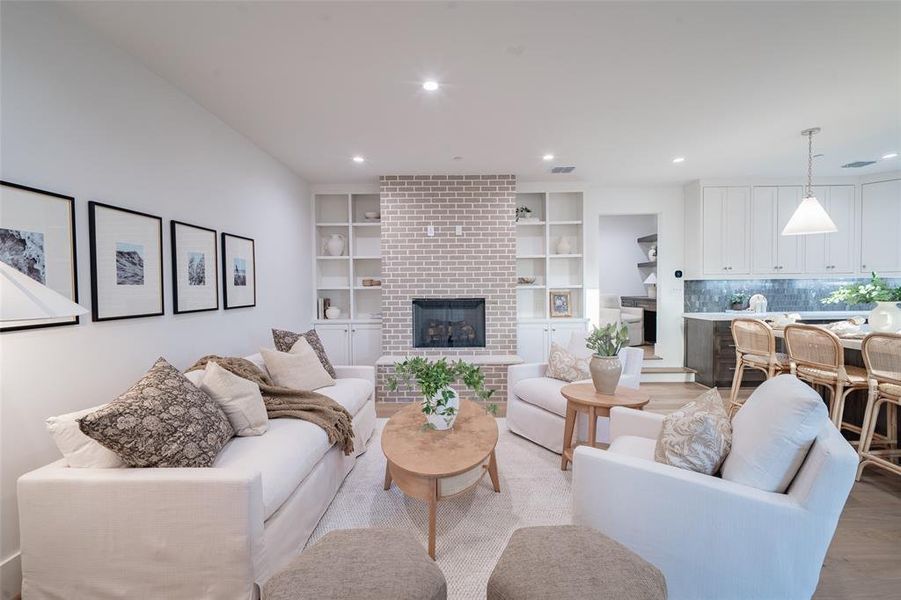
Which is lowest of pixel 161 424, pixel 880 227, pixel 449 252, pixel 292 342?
pixel 161 424

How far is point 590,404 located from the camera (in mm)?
2307

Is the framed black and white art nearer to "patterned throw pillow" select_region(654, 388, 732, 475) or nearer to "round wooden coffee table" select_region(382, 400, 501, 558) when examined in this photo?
"round wooden coffee table" select_region(382, 400, 501, 558)

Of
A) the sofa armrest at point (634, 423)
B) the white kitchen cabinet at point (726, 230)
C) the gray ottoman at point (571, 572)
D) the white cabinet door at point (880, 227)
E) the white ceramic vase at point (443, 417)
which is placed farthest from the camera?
the white kitchen cabinet at point (726, 230)

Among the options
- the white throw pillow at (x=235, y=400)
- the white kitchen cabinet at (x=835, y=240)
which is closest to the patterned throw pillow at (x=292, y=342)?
the white throw pillow at (x=235, y=400)

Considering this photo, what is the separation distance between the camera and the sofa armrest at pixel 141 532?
4.44 ft

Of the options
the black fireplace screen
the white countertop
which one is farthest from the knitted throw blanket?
the white countertop

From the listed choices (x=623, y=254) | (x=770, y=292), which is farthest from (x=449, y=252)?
(x=623, y=254)

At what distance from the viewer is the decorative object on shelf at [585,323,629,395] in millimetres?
2449

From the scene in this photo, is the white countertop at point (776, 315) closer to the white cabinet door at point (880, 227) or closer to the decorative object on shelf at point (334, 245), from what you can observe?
the white cabinet door at point (880, 227)

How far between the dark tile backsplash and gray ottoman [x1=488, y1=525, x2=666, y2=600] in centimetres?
470

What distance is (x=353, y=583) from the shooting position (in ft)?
3.47

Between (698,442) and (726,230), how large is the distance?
4328 mm

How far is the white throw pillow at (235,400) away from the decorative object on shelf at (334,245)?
9.71 feet

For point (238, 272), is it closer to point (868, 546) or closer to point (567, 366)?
point (567, 366)
